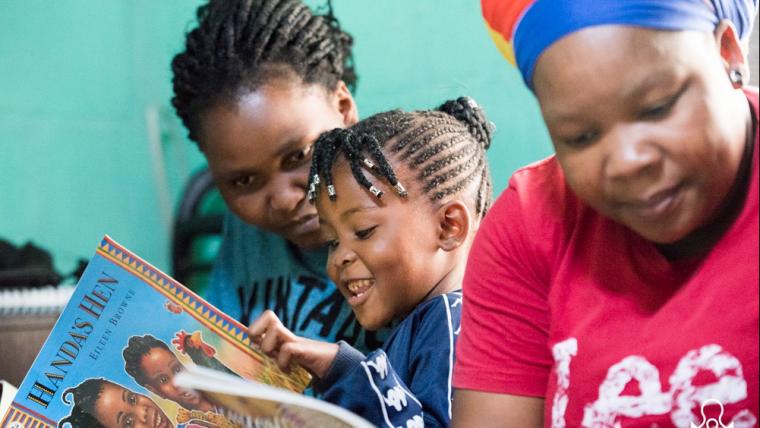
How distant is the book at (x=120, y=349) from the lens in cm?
119

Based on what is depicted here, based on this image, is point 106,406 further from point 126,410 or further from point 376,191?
point 376,191

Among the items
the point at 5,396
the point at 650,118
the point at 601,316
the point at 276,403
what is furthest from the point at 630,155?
the point at 5,396

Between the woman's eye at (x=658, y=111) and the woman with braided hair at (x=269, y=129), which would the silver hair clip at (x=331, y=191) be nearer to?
the woman with braided hair at (x=269, y=129)

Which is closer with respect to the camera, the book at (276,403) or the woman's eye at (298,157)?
the book at (276,403)

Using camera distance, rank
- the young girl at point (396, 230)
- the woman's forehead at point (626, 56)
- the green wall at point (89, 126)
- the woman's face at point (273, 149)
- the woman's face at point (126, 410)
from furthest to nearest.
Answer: the green wall at point (89, 126) < the woman's face at point (273, 149) < the young girl at point (396, 230) < the woman's face at point (126, 410) < the woman's forehead at point (626, 56)

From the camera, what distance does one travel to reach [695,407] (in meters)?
0.78

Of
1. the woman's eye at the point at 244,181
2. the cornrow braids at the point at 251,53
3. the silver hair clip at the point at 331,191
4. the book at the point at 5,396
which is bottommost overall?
the book at the point at 5,396

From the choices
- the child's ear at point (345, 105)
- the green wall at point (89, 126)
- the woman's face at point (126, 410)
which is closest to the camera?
the woman's face at point (126, 410)

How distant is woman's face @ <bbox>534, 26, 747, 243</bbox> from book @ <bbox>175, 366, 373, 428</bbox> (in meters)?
0.29

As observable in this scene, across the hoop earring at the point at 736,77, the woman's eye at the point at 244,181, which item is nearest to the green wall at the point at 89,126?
the woman's eye at the point at 244,181

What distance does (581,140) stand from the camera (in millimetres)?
793

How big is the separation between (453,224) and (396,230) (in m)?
0.09

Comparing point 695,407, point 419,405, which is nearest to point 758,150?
point 695,407

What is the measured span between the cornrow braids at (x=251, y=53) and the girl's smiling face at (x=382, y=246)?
0.32 metres
